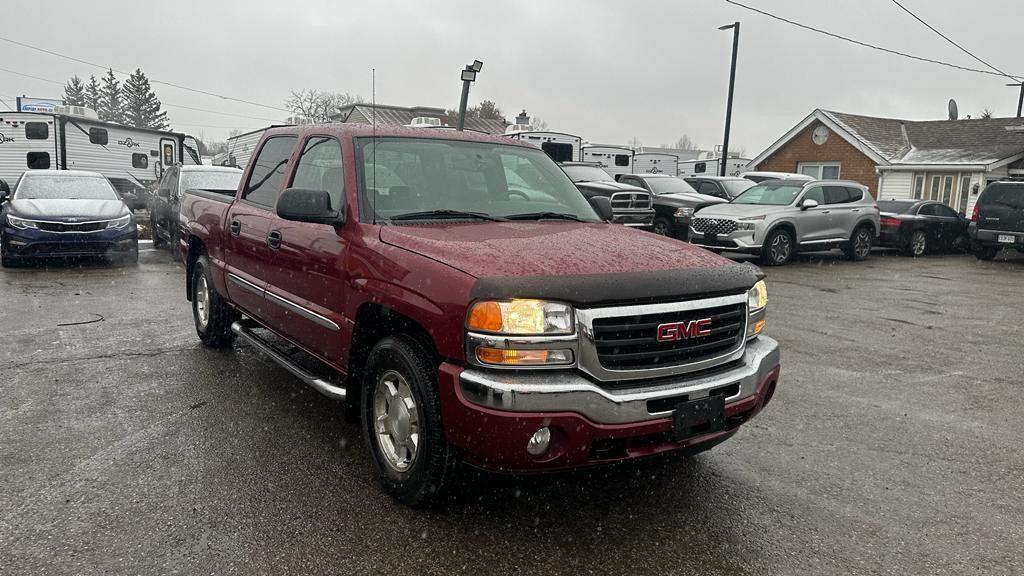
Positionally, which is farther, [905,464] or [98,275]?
[98,275]

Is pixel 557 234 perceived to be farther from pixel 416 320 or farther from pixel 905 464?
pixel 905 464

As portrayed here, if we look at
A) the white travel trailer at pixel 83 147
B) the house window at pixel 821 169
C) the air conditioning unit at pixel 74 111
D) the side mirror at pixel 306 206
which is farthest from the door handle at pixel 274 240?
the house window at pixel 821 169

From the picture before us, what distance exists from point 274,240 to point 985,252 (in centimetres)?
1768

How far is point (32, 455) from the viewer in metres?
3.94

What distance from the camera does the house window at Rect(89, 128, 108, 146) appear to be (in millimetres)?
19562

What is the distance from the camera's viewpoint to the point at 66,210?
11.1 m

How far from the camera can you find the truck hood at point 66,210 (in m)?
10.9

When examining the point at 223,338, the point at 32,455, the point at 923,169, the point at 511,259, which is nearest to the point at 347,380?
the point at 511,259

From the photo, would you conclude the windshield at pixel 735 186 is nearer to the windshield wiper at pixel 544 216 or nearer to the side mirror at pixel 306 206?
the windshield wiper at pixel 544 216

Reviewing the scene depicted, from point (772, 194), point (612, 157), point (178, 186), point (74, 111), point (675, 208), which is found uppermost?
point (74, 111)

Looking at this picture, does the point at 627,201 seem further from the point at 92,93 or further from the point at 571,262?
the point at 92,93

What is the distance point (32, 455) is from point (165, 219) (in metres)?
10.3

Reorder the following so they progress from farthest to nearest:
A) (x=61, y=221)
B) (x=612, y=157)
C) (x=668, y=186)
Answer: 1. (x=612, y=157)
2. (x=668, y=186)
3. (x=61, y=221)

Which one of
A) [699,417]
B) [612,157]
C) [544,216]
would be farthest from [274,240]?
[612,157]
